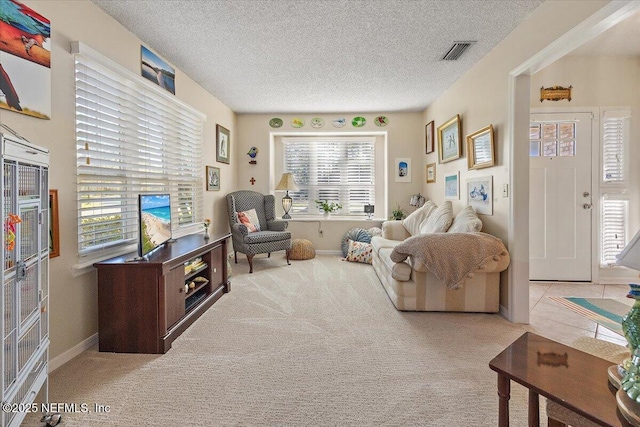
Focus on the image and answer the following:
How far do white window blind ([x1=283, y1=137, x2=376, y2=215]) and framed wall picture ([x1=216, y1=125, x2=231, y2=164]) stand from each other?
1.15m

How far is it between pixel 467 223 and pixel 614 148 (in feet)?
7.96

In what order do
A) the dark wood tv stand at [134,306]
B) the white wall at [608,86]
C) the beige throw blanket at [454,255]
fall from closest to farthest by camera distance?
the dark wood tv stand at [134,306], the beige throw blanket at [454,255], the white wall at [608,86]

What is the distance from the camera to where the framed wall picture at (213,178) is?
4277 millimetres

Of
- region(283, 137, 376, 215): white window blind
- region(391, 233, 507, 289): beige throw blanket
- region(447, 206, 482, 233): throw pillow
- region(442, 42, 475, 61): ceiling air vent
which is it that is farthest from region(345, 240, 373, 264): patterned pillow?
region(442, 42, 475, 61): ceiling air vent

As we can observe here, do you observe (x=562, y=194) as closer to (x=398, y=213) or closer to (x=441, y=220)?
(x=441, y=220)

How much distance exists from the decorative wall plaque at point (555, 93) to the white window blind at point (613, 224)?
1.32 meters

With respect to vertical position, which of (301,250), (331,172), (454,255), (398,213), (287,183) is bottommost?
(301,250)

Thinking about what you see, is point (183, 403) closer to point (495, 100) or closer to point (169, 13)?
point (169, 13)

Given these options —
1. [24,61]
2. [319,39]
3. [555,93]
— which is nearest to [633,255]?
[319,39]

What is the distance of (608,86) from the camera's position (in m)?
3.62

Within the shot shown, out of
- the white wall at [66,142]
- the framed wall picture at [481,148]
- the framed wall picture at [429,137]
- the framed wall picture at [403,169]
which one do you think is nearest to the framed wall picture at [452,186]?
the framed wall picture at [481,148]

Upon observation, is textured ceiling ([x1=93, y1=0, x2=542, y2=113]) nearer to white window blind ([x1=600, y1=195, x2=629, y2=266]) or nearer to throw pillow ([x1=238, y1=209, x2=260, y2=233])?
throw pillow ([x1=238, y1=209, x2=260, y2=233])

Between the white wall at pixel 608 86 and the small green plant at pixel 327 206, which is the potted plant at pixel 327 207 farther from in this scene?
the white wall at pixel 608 86

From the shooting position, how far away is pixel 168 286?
2.25 m
